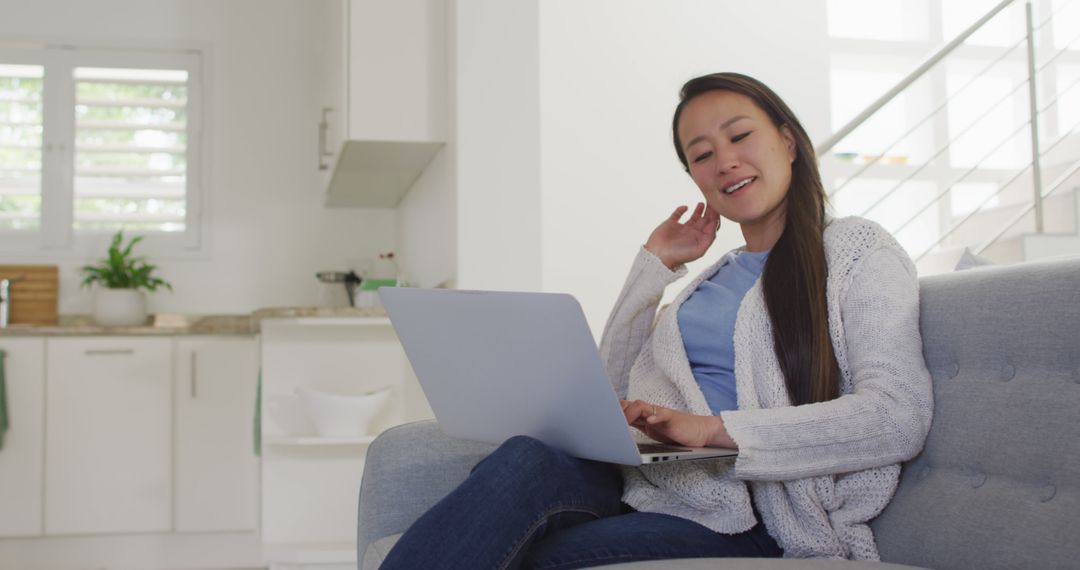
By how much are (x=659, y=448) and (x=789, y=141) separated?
2.02ft

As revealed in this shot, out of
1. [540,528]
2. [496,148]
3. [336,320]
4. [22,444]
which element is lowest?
[22,444]

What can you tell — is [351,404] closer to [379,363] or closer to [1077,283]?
[379,363]

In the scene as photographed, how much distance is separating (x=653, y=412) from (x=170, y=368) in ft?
10.6

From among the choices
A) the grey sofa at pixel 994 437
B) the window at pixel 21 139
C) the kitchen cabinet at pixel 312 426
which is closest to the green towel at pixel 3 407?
the window at pixel 21 139

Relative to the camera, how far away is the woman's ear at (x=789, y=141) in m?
1.68

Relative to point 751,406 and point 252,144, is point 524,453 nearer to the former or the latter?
point 751,406

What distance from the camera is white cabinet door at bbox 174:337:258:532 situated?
4.20 m

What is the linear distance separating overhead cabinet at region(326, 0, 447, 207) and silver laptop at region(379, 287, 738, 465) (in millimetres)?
1659

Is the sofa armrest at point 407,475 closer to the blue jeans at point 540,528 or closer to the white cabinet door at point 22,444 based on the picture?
the blue jeans at point 540,528

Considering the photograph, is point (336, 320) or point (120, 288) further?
point (120, 288)

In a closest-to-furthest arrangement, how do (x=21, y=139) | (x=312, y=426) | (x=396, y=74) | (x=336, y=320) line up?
Result: (x=396, y=74)
(x=336, y=320)
(x=312, y=426)
(x=21, y=139)

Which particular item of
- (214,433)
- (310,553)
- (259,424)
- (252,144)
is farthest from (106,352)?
(310,553)

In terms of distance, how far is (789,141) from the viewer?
1688 mm

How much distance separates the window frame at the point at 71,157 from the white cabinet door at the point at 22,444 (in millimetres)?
681
